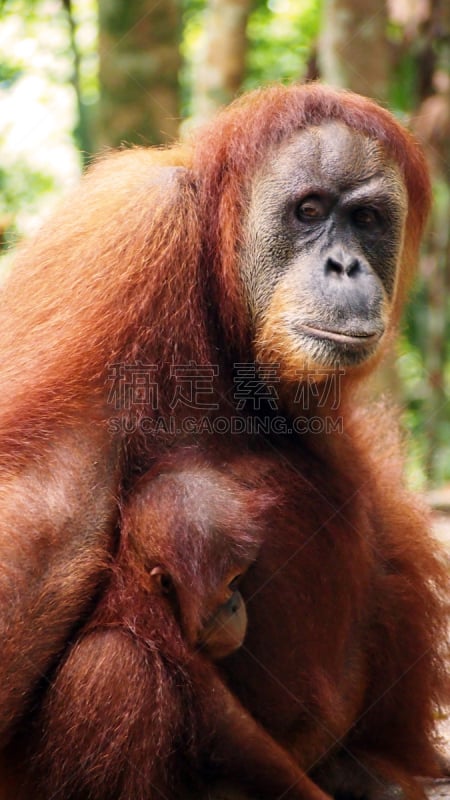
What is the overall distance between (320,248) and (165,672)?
5.18ft

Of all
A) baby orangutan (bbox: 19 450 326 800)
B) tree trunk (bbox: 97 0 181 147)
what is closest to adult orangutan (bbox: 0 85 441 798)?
baby orangutan (bbox: 19 450 326 800)

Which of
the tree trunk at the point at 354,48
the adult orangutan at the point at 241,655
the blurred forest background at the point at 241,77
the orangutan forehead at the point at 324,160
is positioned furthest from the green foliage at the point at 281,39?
the adult orangutan at the point at 241,655

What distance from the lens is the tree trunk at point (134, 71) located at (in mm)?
7059

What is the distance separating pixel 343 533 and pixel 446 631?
91 centimetres

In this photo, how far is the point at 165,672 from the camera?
3176mm

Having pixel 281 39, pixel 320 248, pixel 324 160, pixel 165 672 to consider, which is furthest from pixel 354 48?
pixel 281 39

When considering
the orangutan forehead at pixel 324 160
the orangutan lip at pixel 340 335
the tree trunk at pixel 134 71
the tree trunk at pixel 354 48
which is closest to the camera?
the orangutan lip at pixel 340 335

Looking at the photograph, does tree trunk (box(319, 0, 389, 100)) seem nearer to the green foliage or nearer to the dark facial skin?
the dark facial skin

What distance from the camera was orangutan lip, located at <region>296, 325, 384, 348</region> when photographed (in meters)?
3.71

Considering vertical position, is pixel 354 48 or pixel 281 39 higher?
pixel 281 39

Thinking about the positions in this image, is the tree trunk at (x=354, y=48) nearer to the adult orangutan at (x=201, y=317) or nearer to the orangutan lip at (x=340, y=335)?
the adult orangutan at (x=201, y=317)

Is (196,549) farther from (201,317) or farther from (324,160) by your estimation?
(324,160)

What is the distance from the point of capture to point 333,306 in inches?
146

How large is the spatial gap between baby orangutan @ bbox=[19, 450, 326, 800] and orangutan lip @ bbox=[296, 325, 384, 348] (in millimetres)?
646
